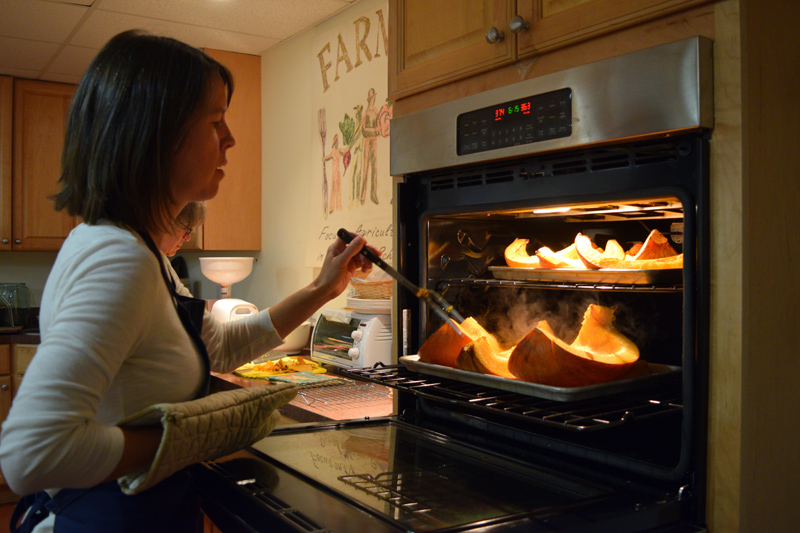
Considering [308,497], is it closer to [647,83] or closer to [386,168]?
[647,83]

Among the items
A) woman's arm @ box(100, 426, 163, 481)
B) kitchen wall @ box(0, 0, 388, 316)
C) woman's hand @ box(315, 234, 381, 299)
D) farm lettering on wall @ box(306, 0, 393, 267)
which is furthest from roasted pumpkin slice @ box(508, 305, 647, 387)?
kitchen wall @ box(0, 0, 388, 316)

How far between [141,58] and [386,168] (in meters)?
1.69

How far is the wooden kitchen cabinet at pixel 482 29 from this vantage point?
0.95 m

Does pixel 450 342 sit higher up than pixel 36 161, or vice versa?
pixel 36 161

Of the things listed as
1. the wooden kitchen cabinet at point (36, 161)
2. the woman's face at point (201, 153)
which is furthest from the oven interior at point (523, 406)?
the wooden kitchen cabinet at point (36, 161)

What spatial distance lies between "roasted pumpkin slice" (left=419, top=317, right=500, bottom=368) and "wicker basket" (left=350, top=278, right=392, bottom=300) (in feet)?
3.70

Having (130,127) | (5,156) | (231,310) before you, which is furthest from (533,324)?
(5,156)

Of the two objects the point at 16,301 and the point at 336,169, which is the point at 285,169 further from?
the point at 16,301

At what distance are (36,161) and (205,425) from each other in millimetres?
3713

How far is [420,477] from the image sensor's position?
95 cm

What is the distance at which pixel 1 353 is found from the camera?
3.59m

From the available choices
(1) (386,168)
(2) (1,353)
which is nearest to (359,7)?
(1) (386,168)

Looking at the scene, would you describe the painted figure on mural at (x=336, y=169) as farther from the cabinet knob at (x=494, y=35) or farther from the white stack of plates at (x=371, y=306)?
the cabinet knob at (x=494, y=35)

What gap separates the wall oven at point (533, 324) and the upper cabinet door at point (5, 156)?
3412 mm
